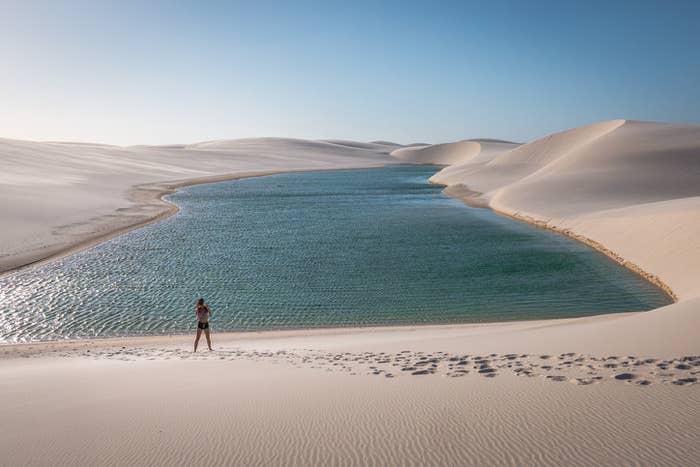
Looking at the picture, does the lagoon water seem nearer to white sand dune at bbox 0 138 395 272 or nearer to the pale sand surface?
white sand dune at bbox 0 138 395 272

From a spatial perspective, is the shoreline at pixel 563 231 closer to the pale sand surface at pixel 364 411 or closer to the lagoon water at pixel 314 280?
the lagoon water at pixel 314 280

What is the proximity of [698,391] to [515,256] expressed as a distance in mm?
16950

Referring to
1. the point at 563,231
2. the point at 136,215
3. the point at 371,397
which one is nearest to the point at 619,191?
the point at 563,231

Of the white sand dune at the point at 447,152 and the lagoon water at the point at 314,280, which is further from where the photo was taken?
the white sand dune at the point at 447,152

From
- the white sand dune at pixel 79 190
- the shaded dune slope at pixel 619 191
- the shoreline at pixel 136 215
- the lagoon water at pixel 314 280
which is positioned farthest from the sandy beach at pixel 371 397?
the white sand dune at pixel 79 190

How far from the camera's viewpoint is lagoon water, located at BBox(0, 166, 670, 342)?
1511 centimetres

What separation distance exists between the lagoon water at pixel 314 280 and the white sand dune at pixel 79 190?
89.3 inches

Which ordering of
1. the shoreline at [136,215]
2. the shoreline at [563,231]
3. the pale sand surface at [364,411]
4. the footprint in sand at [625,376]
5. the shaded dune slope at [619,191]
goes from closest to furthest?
the pale sand surface at [364,411] < the footprint in sand at [625,376] < the shoreline at [563,231] < the shaded dune slope at [619,191] < the shoreline at [136,215]

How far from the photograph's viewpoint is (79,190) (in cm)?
4281

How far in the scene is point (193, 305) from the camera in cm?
1623

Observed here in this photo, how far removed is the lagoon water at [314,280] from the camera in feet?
49.6

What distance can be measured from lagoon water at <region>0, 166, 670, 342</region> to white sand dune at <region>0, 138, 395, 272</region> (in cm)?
227

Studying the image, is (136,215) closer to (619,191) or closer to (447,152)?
(619,191)

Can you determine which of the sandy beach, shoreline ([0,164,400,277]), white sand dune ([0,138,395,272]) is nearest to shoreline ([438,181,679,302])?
the sandy beach
